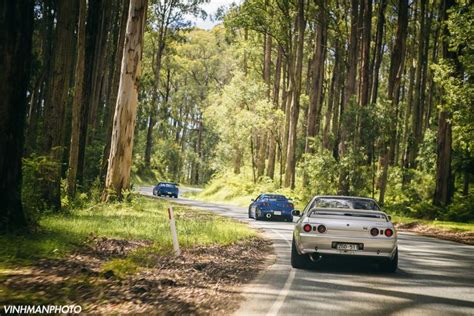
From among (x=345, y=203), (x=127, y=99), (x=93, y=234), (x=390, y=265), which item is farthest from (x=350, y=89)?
(x=390, y=265)

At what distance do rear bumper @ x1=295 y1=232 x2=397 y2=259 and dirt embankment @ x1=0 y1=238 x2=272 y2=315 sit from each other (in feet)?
3.75

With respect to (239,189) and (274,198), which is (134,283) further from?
(239,189)

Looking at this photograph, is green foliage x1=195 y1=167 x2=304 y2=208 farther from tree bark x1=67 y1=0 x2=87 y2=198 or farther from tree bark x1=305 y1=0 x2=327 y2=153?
tree bark x1=67 y1=0 x2=87 y2=198

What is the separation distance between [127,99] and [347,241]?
13.1m

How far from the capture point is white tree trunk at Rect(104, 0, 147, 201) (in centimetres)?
2005

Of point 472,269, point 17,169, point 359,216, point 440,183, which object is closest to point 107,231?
point 17,169

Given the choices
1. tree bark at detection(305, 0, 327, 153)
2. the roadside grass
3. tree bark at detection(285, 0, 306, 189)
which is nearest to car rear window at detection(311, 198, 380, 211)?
the roadside grass

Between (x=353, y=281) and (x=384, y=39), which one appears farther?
(x=384, y=39)

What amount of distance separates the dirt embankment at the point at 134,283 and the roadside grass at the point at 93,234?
43cm

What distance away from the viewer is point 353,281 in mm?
8555

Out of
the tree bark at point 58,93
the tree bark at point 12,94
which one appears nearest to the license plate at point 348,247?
the tree bark at point 12,94

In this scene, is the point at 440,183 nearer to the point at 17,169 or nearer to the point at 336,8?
the point at 336,8

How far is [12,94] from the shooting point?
9727 millimetres

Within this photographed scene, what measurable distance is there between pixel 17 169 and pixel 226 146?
40.2 meters
